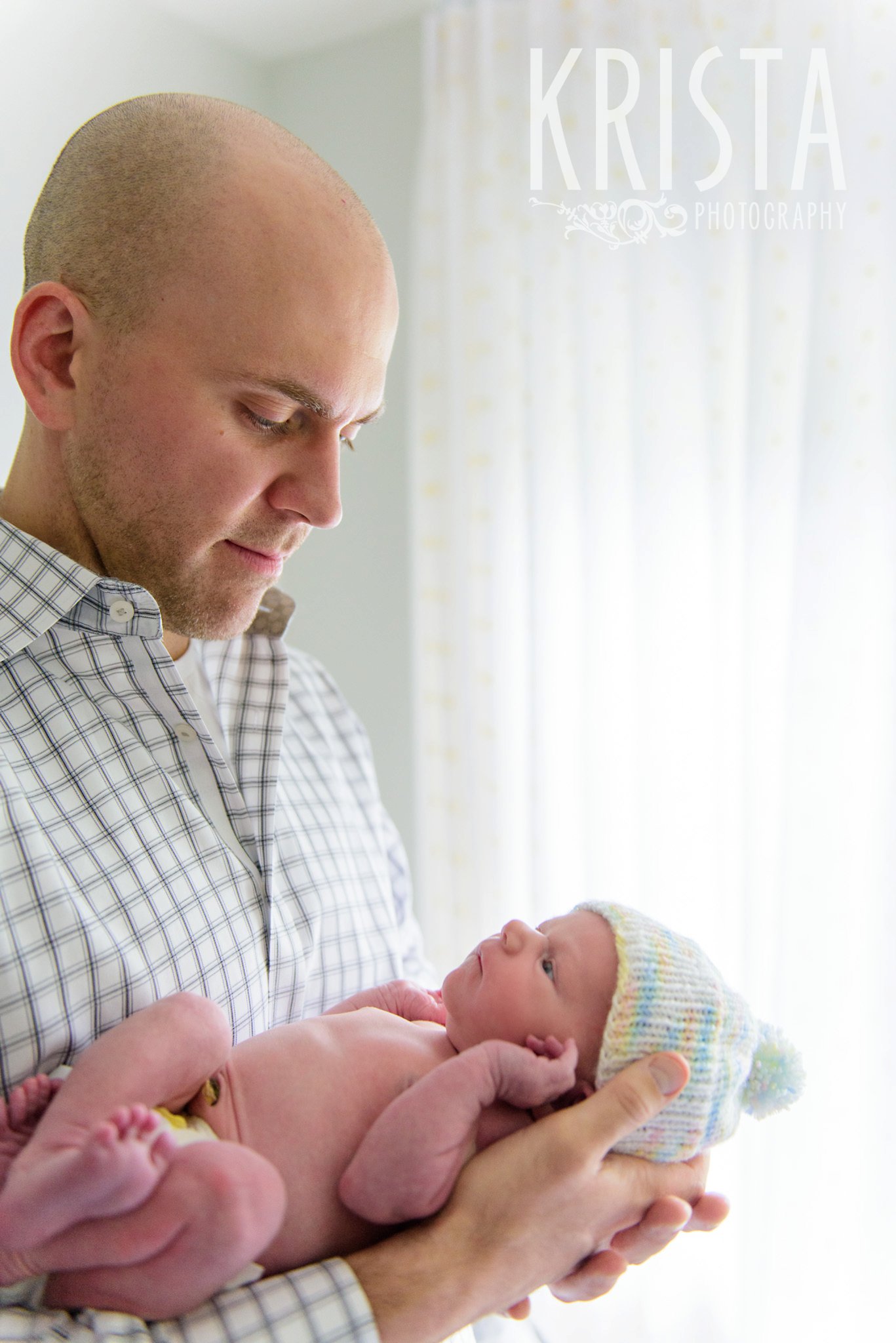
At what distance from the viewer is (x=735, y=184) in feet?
7.42

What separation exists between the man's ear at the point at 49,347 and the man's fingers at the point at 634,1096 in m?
1.11

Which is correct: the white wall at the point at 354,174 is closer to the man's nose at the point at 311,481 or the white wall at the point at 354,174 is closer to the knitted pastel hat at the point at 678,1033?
the man's nose at the point at 311,481

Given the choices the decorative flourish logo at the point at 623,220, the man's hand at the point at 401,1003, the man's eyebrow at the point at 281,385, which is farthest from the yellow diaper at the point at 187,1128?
the decorative flourish logo at the point at 623,220

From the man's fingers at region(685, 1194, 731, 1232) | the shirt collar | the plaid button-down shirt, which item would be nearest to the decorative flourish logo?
the plaid button-down shirt

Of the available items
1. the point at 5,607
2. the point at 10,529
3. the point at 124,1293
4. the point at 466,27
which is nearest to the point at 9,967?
the point at 124,1293

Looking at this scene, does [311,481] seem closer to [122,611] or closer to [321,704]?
[122,611]

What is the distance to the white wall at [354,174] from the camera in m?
2.58

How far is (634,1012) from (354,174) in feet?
8.42

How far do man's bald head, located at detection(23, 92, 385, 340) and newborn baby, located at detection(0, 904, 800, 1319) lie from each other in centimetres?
93

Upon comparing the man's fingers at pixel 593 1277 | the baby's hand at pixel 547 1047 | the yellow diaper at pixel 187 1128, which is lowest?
the man's fingers at pixel 593 1277

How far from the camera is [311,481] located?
142 cm

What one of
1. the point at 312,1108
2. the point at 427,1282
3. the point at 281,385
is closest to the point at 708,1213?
the point at 427,1282

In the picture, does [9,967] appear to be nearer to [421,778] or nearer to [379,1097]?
[379,1097]

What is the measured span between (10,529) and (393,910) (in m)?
0.85
